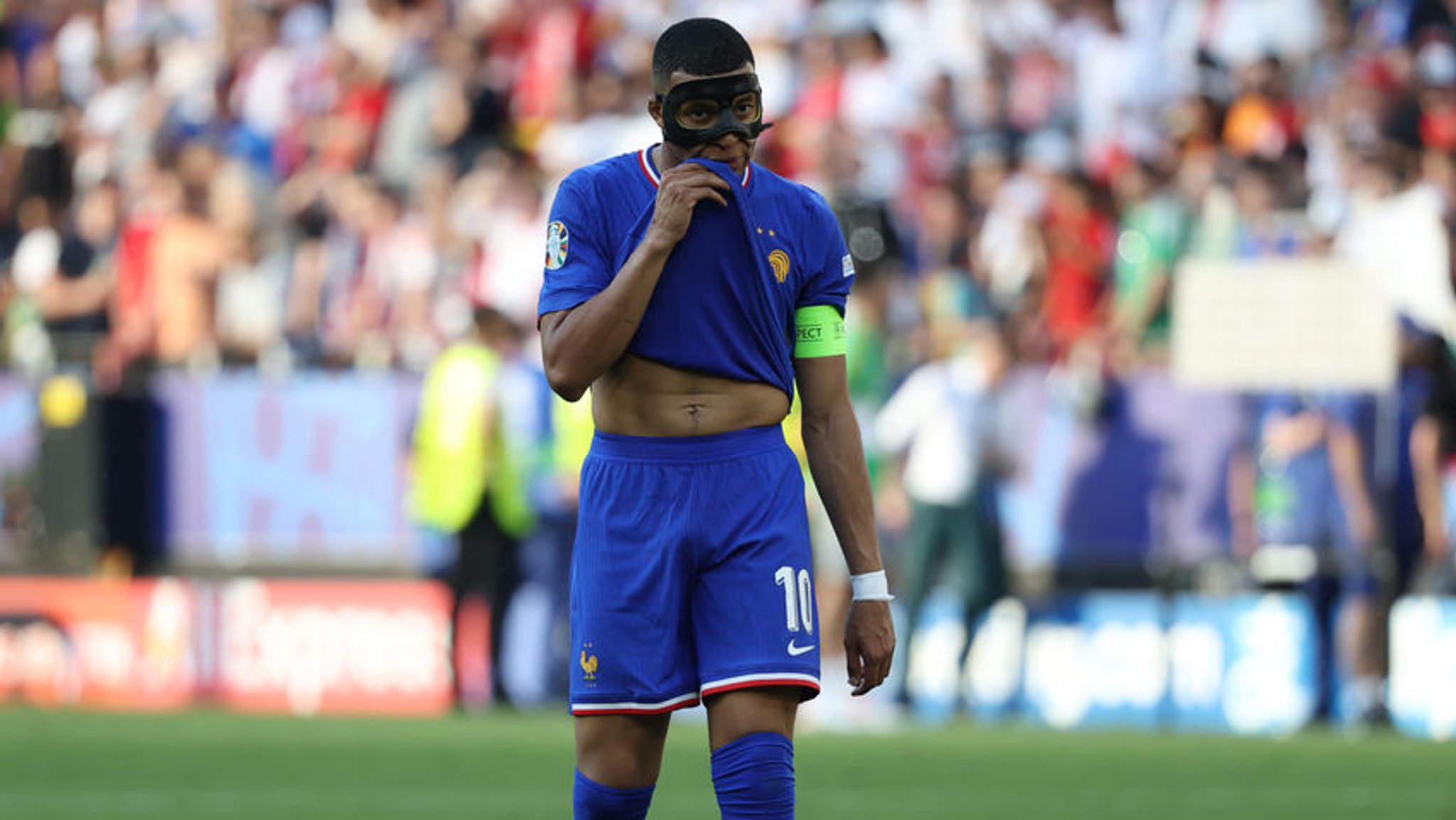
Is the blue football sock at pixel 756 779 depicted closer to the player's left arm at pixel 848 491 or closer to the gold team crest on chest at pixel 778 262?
the player's left arm at pixel 848 491

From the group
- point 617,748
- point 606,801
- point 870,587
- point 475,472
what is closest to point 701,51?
point 870,587

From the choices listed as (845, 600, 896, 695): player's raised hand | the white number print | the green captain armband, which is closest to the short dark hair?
the green captain armband

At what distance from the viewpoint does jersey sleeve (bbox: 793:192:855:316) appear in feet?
20.4

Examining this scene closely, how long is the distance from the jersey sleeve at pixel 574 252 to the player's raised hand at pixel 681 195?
0.18m

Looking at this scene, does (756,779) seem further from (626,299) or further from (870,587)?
(626,299)

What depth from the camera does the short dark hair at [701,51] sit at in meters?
5.89

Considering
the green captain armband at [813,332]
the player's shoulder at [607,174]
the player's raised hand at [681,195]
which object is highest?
the player's shoulder at [607,174]

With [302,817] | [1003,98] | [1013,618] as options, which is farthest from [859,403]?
[302,817]

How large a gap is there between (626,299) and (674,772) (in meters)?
7.18

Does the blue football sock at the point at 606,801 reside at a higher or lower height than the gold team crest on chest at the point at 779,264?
lower

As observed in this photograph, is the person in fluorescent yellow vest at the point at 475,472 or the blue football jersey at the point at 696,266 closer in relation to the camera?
the blue football jersey at the point at 696,266

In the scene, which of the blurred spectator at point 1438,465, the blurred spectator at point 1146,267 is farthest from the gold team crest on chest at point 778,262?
the blurred spectator at point 1146,267

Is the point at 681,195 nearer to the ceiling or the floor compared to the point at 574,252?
nearer to the ceiling

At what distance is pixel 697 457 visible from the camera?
6039 mm
